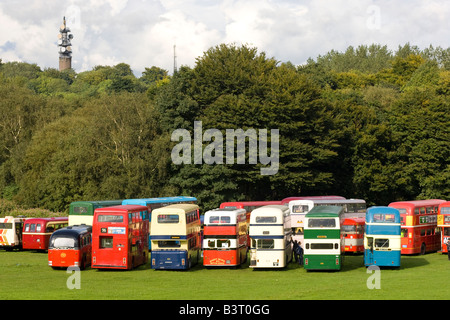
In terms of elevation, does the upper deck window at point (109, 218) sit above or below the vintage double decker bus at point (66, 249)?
above

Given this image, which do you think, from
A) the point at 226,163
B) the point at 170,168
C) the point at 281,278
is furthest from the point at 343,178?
the point at 281,278

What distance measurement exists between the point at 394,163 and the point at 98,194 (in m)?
42.2

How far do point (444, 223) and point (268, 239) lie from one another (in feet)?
63.7

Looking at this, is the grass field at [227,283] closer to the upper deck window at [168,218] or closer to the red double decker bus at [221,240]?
the red double decker bus at [221,240]

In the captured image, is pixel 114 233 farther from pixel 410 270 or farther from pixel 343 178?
pixel 343 178

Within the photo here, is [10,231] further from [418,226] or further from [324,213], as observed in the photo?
[418,226]

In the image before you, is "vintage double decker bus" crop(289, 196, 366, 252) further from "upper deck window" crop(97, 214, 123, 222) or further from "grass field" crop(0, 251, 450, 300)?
"upper deck window" crop(97, 214, 123, 222)

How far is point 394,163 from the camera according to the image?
9256cm

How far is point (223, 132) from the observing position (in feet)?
268

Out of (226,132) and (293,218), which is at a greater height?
(226,132)

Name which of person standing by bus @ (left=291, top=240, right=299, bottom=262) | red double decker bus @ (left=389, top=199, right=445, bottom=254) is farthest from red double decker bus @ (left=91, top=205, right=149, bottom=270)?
red double decker bus @ (left=389, top=199, right=445, bottom=254)

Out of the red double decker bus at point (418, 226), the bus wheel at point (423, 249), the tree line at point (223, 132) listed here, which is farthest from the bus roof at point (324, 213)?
the tree line at point (223, 132)

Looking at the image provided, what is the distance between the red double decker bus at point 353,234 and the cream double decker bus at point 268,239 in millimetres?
12743

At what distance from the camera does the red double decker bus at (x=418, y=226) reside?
178 ft
